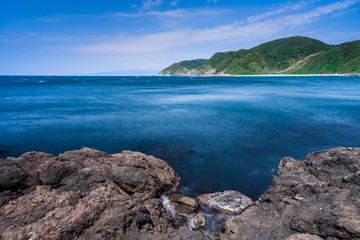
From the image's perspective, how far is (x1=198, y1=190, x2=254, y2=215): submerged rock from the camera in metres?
8.89

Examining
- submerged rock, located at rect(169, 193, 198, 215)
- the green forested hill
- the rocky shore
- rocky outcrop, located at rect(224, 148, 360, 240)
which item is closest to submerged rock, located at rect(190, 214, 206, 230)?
the rocky shore

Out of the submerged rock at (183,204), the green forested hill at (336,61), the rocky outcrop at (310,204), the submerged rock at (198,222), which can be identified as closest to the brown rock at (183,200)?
the submerged rock at (183,204)

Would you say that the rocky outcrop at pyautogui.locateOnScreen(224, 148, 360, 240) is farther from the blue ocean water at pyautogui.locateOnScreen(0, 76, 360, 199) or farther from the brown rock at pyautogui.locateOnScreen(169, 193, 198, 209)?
the blue ocean water at pyautogui.locateOnScreen(0, 76, 360, 199)

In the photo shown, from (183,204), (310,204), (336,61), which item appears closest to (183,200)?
(183,204)

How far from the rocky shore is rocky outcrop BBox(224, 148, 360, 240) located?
0.02 metres

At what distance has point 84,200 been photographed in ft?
19.3

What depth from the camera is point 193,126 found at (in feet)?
79.6

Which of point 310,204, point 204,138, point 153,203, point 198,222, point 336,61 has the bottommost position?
point 198,222

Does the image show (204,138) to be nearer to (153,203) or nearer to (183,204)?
(183,204)

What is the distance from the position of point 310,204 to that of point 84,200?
20.9 ft

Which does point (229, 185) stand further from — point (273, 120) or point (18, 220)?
point (273, 120)

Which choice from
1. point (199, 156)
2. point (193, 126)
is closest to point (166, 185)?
point (199, 156)

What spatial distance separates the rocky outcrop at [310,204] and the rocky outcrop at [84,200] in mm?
1894

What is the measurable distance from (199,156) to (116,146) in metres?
6.95
